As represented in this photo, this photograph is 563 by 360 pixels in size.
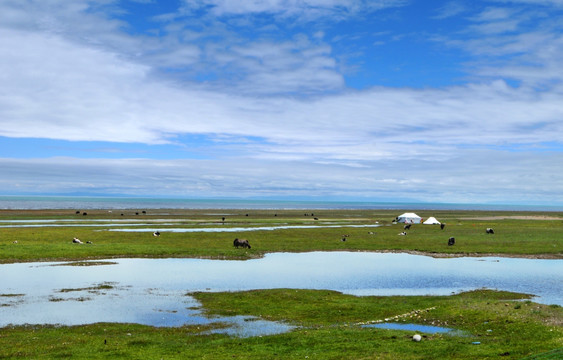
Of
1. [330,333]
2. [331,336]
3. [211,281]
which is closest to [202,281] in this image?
[211,281]

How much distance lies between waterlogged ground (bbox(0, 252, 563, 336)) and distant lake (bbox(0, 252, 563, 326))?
0.06 m

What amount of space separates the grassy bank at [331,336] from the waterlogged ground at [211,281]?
199cm

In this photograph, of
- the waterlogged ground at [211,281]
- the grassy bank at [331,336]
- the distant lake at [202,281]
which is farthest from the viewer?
the distant lake at [202,281]

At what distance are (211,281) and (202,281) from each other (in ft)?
2.28

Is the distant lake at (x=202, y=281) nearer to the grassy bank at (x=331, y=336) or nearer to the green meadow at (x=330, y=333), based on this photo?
the green meadow at (x=330, y=333)

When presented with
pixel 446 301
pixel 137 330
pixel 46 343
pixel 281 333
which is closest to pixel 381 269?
pixel 446 301

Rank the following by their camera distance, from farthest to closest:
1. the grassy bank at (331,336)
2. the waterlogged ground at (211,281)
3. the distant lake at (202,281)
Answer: the distant lake at (202,281) < the waterlogged ground at (211,281) < the grassy bank at (331,336)

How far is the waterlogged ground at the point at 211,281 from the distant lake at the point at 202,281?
0.19ft

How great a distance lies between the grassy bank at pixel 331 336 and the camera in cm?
1884

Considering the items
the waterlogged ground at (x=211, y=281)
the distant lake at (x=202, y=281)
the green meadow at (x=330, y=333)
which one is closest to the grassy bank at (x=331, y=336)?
the green meadow at (x=330, y=333)

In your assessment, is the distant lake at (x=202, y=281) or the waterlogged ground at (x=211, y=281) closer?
the waterlogged ground at (x=211, y=281)

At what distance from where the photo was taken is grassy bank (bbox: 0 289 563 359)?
742 inches

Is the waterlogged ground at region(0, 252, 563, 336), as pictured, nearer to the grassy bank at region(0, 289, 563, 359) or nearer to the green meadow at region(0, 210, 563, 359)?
the green meadow at region(0, 210, 563, 359)

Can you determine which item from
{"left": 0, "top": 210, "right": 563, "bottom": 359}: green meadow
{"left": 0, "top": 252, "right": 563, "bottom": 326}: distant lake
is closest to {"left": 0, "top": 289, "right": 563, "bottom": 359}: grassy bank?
{"left": 0, "top": 210, "right": 563, "bottom": 359}: green meadow
